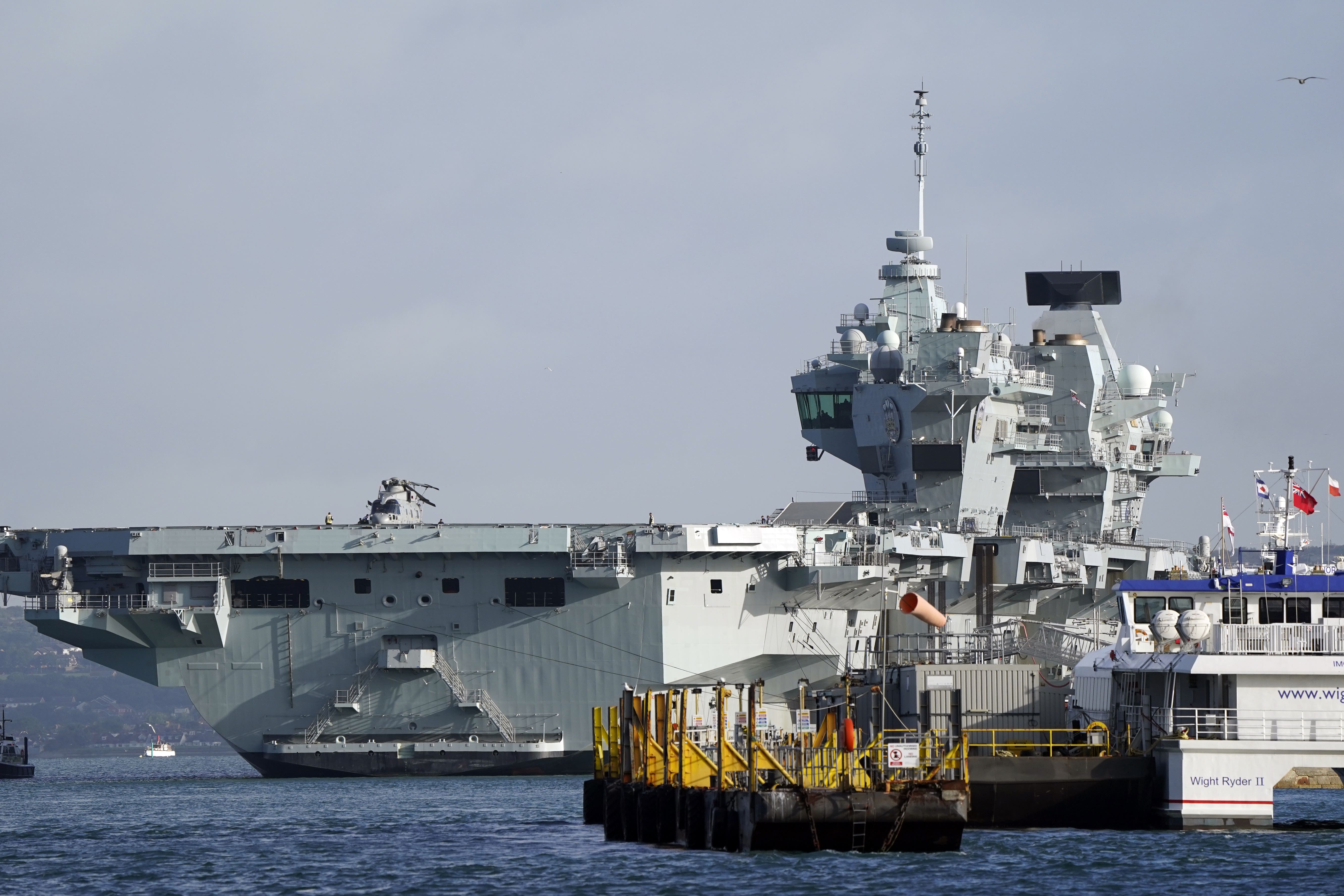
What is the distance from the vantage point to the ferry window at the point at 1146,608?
33.7 m

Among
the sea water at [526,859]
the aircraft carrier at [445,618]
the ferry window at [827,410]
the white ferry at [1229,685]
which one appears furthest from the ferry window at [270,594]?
the white ferry at [1229,685]

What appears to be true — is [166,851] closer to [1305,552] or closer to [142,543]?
[142,543]

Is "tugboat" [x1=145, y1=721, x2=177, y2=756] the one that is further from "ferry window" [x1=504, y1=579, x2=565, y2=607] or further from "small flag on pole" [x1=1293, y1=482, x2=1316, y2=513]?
"small flag on pole" [x1=1293, y1=482, x2=1316, y2=513]

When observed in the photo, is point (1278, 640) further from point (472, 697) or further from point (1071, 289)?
point (1071, 289)

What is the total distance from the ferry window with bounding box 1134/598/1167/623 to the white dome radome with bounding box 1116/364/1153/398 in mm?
31895

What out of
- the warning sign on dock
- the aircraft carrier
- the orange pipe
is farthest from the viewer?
the aircraft carrier

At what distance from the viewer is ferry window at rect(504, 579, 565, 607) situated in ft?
164

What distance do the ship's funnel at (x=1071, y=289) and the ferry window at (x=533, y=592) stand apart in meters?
23.1

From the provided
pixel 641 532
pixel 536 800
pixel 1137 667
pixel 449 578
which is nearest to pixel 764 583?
pixel 641 532

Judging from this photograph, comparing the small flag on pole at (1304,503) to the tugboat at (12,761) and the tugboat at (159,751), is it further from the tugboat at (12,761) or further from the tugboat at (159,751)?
the tugboat at (159,751)

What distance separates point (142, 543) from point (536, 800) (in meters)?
12.7

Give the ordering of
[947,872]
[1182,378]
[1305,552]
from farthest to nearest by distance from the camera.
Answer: [1182,378]
[1305,552]
[947,872]

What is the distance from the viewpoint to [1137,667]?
32.3 meters

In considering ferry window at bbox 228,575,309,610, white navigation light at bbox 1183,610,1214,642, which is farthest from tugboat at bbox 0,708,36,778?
white navigation light at bbox 1183,610,1214,642
